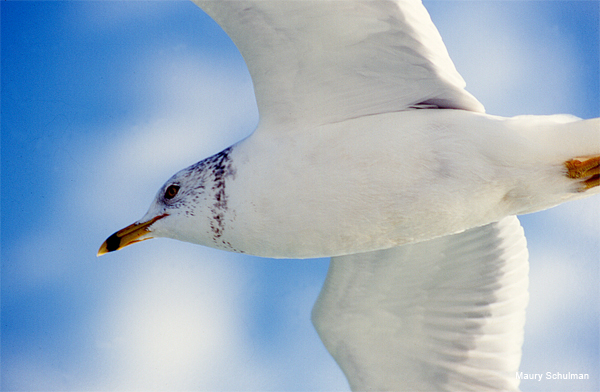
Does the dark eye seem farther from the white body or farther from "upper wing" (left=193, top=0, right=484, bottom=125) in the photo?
"upper wing" (left=193, top=0, right=484, bottom=125)

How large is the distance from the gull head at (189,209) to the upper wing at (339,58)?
0.34 m

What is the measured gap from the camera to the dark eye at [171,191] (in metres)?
2.71

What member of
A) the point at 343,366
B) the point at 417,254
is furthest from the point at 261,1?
the point at 343,366

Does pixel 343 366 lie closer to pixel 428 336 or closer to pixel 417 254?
pixel 428 336

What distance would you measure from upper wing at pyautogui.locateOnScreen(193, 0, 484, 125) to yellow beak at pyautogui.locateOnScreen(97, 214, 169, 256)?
2.58 feet

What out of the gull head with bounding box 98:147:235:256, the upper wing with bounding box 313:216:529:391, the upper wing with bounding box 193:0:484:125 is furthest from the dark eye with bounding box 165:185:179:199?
the upper wing with bounding box 313:216:529:391

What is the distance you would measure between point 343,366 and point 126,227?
1517mm

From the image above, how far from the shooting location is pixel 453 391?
130 inches

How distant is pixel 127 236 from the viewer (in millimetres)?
2787

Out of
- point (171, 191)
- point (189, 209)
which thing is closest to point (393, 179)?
point (189, 209)

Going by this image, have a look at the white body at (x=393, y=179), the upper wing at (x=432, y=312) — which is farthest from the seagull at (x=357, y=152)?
the upper wing at (x=432, y=312)

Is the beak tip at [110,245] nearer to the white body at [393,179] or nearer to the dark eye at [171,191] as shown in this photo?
the dark eye at [171,191]

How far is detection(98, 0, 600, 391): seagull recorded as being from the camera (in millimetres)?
2164

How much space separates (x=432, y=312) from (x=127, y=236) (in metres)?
1.74
